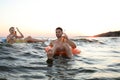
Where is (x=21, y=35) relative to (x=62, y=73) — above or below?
above

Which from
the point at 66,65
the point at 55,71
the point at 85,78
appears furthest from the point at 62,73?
the point at 66,65

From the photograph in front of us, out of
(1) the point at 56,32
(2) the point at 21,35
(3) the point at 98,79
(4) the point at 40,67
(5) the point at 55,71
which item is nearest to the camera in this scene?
(3) the point at 98,79

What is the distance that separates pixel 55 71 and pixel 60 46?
352 cm

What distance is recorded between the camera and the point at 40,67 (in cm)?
882

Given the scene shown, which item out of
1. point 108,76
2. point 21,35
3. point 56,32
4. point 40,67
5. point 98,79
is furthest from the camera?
point 21,35

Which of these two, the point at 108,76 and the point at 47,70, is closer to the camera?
the point at 108,76

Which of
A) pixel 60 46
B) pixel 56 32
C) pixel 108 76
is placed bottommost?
pixel 108 76

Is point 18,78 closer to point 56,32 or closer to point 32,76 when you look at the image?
point 32,76

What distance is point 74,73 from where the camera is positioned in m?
7.79

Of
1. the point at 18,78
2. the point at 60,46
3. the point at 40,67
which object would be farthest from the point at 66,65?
the point at 18,78

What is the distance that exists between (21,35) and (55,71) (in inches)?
620

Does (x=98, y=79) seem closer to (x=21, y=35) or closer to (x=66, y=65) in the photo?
(x=66, y=65)

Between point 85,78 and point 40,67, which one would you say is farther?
point 40,67

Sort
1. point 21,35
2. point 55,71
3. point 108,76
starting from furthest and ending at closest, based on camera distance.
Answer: point 21,35
point 55,71
point 108,76
